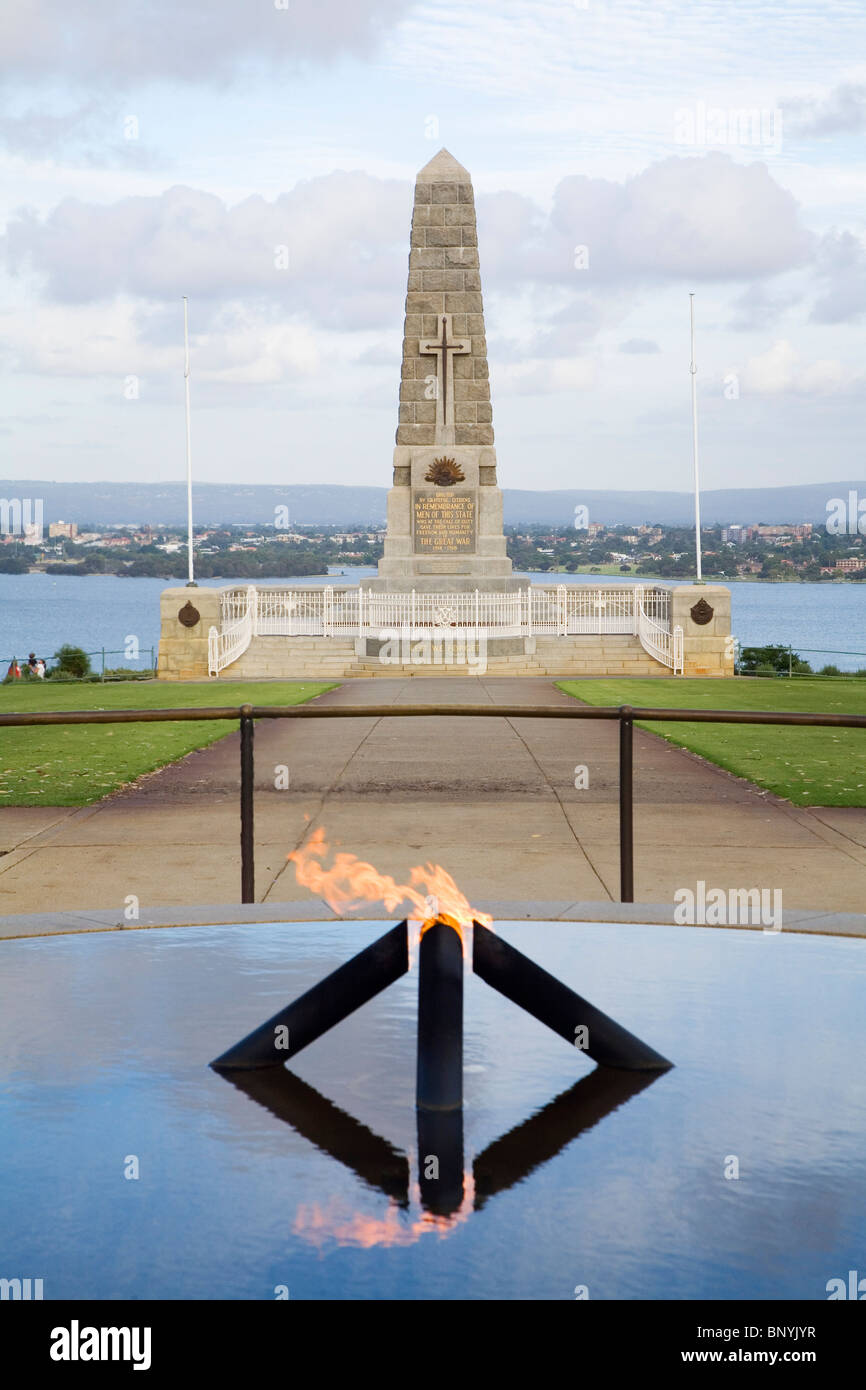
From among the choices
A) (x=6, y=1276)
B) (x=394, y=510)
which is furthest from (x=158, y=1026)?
(x=394, y=510)

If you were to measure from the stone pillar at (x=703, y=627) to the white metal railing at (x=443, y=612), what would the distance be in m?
0.92

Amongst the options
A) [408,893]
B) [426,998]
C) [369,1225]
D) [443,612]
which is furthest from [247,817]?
[443,612]

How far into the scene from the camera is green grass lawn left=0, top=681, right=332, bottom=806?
12.8 metres

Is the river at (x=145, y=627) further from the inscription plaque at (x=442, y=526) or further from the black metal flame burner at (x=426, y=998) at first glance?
the black metal flame burner at (x=426, y=998)

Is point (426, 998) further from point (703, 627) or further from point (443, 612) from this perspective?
point (443, 612)

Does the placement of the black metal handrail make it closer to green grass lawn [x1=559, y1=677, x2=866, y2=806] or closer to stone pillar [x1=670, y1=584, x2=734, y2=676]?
green grass lawn [x1=559, y1=677, x2=866, y2=806]

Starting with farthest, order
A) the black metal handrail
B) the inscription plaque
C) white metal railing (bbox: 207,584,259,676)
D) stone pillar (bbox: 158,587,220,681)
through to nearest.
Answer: the inscription plaque → stone pillar (bbox: 158,587,220,681) → white metal railing (bbox: 207,584,259,676) → the black metal handrail

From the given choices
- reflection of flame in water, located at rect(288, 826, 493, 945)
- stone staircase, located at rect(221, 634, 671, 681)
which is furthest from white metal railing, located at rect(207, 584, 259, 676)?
reflection of flame in water, located at rect(288, 826, 493, 945)

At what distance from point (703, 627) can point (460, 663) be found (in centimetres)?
515

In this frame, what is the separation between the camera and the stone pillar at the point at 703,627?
28.5 m

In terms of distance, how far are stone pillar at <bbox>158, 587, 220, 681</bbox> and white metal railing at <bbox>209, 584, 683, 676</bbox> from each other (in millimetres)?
913

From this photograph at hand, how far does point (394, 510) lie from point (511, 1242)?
31.5 metres
